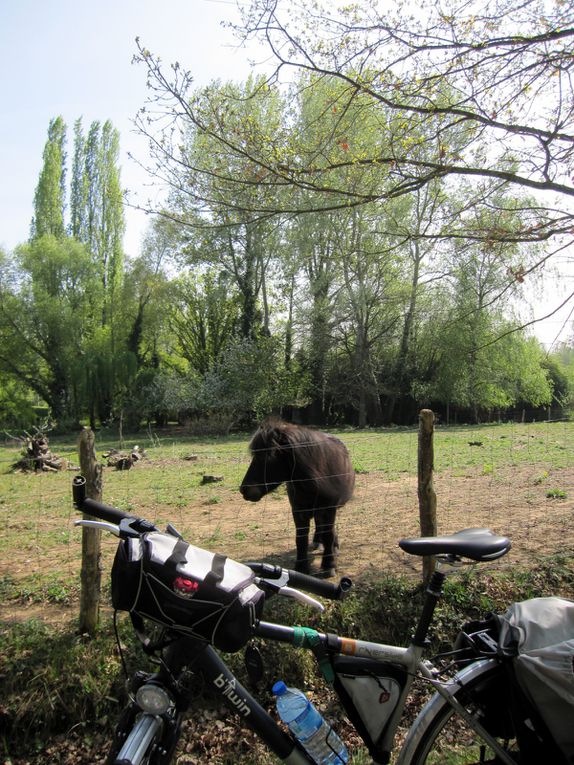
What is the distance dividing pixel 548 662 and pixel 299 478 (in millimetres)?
2680

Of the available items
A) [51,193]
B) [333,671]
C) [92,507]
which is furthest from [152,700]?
[51,193]

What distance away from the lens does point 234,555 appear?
4379 mm

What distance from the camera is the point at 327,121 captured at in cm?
539

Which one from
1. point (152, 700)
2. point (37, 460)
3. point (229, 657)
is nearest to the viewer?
point (152, 700)

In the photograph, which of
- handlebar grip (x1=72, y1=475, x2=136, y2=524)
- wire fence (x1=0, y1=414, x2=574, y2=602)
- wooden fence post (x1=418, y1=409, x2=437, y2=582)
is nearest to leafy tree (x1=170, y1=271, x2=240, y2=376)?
wire fence (x1=0, y1=414, x2=574, y2=602)

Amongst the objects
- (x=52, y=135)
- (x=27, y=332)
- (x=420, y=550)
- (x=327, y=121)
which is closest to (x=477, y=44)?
(x=327, y=121)

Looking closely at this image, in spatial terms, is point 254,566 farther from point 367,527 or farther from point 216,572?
point 367,527

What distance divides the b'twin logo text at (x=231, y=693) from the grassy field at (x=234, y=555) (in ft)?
4.46

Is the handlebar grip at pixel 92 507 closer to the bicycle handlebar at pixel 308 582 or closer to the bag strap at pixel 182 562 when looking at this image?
the bag strap at pixel 182 562

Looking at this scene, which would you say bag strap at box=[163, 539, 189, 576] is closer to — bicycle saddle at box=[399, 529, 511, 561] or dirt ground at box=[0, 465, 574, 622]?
bicycle saddle at box=[399, 529, 511, 561]

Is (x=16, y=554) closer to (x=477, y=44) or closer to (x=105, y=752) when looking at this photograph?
(x=105, y=752)

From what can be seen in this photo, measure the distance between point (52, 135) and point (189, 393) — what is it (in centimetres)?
1894

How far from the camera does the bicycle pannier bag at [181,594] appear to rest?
1440 mm

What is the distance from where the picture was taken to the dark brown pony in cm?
411
